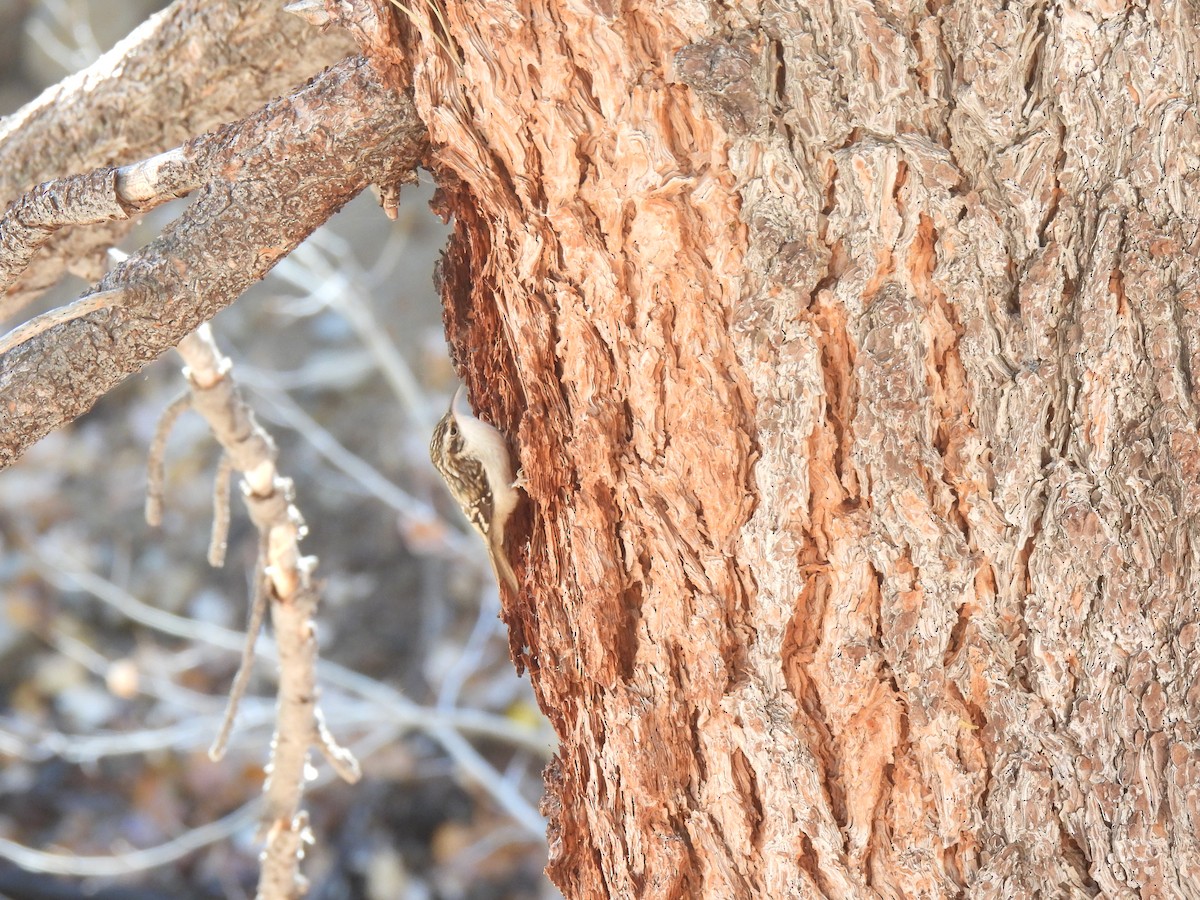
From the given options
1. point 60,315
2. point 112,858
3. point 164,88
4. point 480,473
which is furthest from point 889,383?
point 112,858

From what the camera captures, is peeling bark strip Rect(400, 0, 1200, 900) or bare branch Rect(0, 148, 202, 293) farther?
bare branch Rect(0, 148, 202, 293)

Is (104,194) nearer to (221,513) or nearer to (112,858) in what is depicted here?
(221,513)

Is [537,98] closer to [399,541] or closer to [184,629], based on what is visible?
[184,629]

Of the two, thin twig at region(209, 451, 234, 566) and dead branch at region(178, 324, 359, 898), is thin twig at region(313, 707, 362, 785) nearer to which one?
dead branch at region(178, 324, 359, 898)

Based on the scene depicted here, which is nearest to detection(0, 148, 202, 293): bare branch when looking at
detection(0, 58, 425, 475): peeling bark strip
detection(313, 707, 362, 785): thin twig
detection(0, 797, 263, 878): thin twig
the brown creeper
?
detection(0, 58, 425, 475): peeling bark strip

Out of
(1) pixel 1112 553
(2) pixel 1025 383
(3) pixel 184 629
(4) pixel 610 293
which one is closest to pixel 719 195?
(4) pixel 610 293

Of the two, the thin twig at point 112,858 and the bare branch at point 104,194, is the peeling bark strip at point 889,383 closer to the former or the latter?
the bare branch at point 104,194
